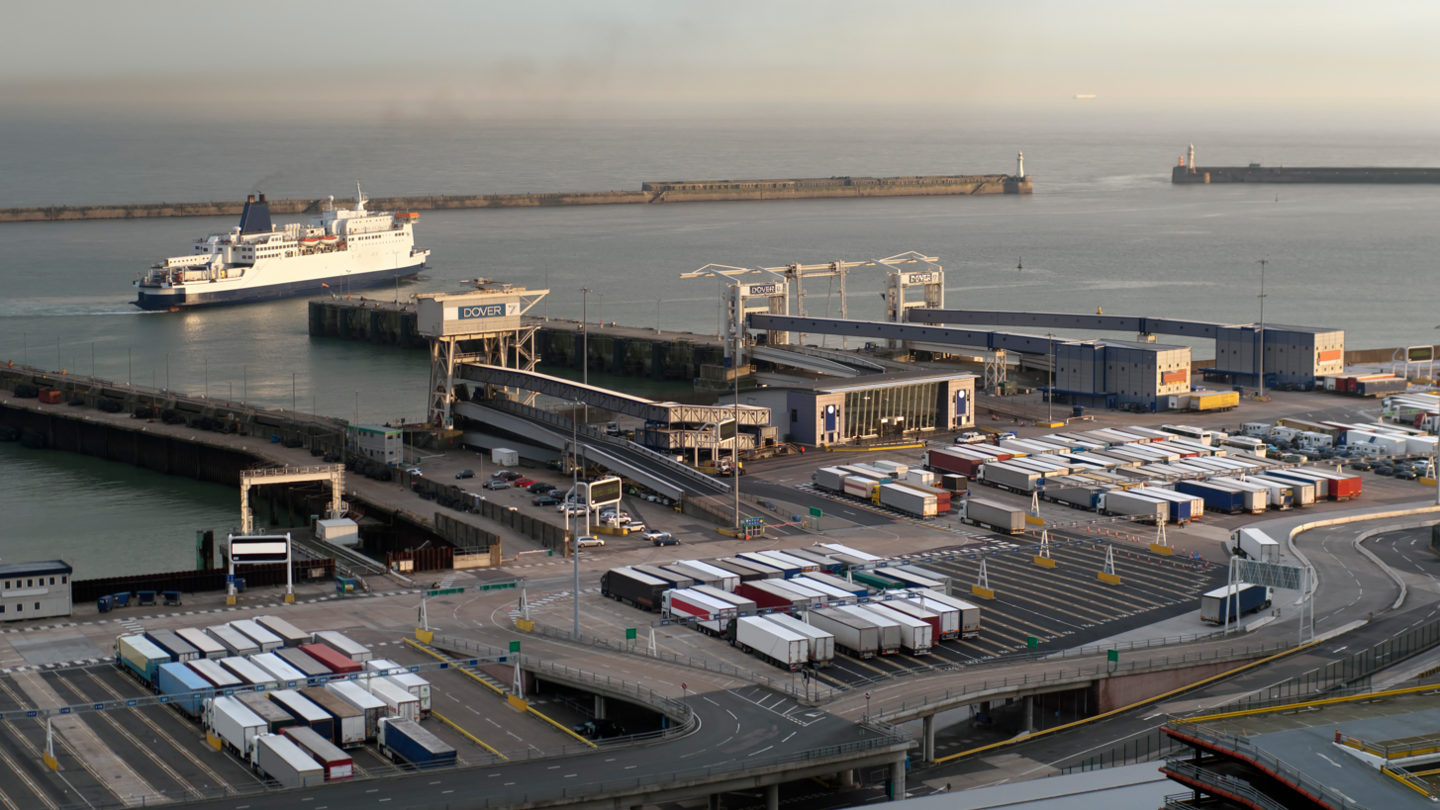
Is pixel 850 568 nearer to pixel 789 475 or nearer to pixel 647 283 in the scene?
pixel 789 475

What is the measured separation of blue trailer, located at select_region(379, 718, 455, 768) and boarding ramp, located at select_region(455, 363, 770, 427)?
2943 cm

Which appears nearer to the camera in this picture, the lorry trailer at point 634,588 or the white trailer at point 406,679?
the white trailer at point 406,679

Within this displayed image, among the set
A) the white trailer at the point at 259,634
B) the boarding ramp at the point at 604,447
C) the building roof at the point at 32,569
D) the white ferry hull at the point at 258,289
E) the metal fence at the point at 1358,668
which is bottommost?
the white trailer at the point at 259,634

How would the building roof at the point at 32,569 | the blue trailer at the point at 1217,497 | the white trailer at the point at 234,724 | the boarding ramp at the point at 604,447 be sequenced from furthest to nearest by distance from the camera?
the boarding ramp at the point at 604,447, the blue trailer at the point at 1217,497, the building roof at the point at 32,569, the white trailer at the point at 234,724

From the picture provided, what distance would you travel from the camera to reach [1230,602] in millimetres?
41281

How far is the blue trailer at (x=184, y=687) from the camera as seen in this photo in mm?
34062

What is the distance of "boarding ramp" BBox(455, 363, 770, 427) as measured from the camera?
62.8 metres

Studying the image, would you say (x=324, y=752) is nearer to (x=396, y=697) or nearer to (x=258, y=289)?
(x=396, y=697)

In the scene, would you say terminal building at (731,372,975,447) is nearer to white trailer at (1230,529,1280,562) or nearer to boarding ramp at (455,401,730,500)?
boarding ramp at (455,401,730,500)

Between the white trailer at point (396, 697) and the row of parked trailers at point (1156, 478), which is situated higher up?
the row of parked trailers at point (1156, 478)

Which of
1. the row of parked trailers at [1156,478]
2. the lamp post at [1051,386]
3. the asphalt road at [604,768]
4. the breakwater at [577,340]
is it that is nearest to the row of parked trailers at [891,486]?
the row of parked trailers at [1156,478]

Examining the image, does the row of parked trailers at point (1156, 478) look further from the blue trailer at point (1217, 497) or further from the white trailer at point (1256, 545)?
the white trailer at point (1256, 545)

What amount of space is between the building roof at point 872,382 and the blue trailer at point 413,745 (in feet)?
118

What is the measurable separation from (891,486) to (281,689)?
2664 cm
